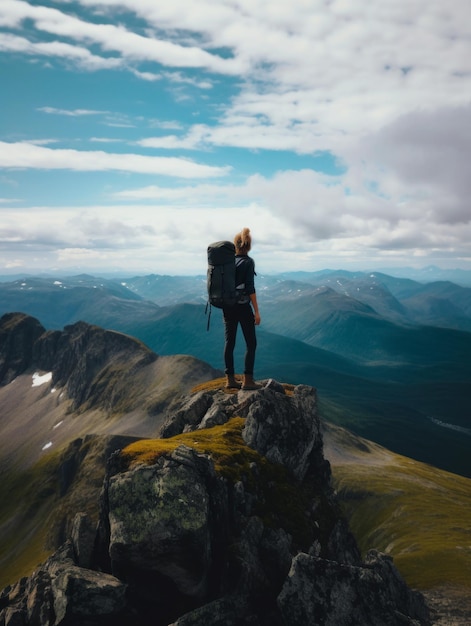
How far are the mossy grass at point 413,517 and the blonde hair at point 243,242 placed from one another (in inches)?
2307

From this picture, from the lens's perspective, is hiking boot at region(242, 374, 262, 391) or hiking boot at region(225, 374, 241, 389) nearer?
hiking boot at region(242, 374, 262, 391)

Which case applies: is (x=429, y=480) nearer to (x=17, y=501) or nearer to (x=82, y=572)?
(x=17, y=501)

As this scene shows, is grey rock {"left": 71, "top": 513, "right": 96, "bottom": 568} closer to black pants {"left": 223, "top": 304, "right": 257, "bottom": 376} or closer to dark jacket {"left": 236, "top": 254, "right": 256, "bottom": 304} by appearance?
black pants {"left": 223, "top": 304, "right": 257, "bottom": 376}

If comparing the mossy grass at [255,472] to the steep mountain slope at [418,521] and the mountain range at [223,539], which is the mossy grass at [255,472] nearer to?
the mountain range at [223,539]

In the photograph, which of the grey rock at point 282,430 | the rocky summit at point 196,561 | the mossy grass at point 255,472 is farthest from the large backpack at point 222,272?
the rocky summit at point 196,561

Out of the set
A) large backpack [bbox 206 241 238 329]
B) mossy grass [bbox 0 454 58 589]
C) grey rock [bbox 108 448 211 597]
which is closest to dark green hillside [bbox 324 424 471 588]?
grey rock [bbox 108 448 211 597]

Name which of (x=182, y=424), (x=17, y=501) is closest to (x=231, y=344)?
(x=182, y=424)

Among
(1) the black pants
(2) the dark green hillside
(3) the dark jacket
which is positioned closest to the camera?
(3) the dark jacket

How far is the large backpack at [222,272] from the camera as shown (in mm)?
23219

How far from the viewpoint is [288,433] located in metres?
26.6

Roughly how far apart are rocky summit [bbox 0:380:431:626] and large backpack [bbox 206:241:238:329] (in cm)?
811

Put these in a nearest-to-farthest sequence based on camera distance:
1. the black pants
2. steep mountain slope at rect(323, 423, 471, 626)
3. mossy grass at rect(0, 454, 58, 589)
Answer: the black pants, steep mountain slope at rect(323, 423, 471, 626), mossy grass at rect(0, 454, 58, 589)

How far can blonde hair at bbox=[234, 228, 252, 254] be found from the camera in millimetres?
24344

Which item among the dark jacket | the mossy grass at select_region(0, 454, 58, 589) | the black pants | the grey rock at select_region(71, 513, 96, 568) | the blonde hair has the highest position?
the blonde hair
